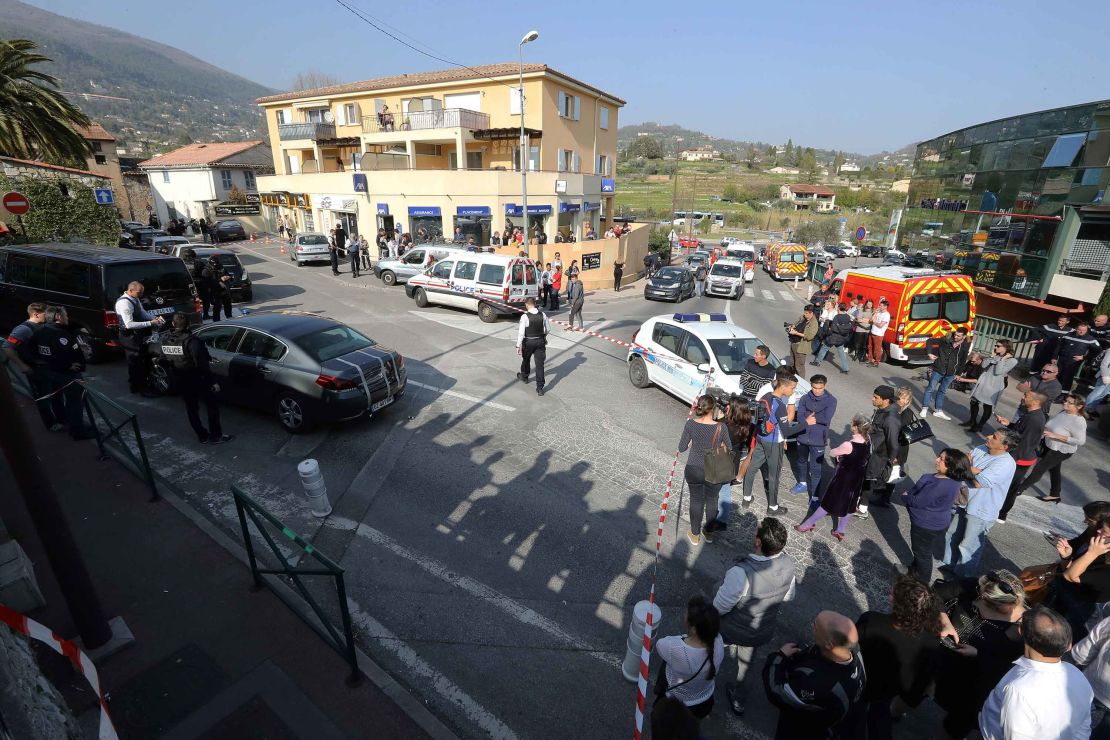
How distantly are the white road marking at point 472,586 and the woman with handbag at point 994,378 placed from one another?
805 centimetres

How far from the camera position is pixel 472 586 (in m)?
5.00

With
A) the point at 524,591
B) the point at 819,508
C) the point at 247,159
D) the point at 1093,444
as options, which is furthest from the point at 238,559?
the point at 247,159

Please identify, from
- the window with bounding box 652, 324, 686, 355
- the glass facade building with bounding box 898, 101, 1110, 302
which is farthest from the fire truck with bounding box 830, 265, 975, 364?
the window with bounding box 652, 324, 686, 355

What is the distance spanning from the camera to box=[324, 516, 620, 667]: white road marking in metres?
4.45

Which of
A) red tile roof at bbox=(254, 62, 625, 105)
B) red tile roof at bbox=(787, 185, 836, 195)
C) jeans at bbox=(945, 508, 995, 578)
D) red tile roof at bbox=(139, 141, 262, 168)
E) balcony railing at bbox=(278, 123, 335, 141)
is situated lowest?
jeans at bbox=(945, 508, 995, 578)

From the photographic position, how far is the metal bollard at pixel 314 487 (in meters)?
5.64

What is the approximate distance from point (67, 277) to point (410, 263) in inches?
447

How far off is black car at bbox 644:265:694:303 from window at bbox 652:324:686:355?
12150 millimetres

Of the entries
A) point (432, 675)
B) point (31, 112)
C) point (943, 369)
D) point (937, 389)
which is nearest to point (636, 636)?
point (432, 675)

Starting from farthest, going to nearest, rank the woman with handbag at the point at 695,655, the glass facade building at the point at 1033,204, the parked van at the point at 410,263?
1. the parked van at the point at 410,263
2. the glass facade building at the point at 1033,204
3. the woman with handbag at the point at 695,655

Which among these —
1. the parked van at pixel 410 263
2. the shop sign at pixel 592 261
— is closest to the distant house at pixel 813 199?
the shop sign at pixel 592 261

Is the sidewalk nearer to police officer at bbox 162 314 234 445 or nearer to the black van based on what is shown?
police officer at bbox 162 314 234 445

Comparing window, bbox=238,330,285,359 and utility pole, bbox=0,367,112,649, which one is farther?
window, bbox=238,330,285,359

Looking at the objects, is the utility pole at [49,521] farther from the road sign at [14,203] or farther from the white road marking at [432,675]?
the road sign at [14,203]
